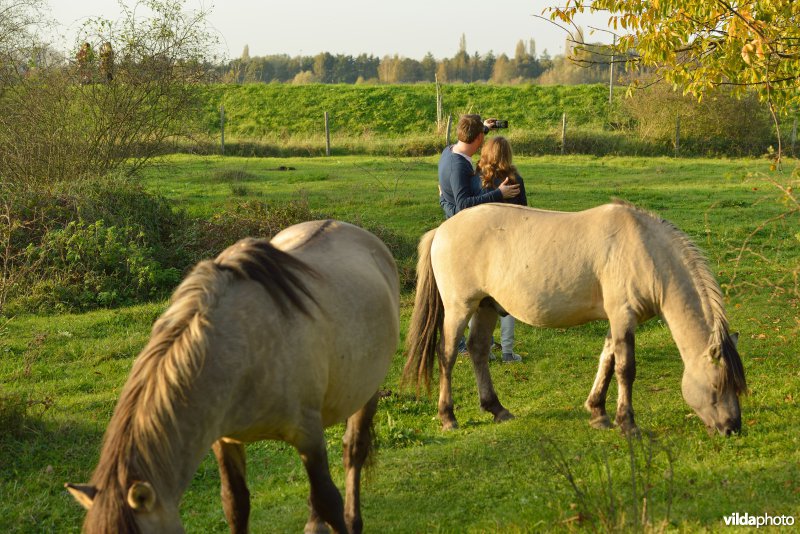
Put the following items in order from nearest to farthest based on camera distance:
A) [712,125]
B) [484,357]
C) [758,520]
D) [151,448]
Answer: [151,448] → [758,520] → [484,357] → [712,125]

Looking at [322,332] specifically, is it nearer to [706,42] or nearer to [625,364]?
[625,364]

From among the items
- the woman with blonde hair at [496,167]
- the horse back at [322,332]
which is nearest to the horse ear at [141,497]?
the horse back at [322,332]

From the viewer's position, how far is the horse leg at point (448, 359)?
7176 millimetres

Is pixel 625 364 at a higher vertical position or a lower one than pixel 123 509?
lower

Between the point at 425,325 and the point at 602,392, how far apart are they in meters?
1.68

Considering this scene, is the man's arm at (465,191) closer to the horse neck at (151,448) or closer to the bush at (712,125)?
the horse neck at (151,448)

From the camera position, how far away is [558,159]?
26.2 metres

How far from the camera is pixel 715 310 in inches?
244

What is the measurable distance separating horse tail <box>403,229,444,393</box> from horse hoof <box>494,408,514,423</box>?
66 cm

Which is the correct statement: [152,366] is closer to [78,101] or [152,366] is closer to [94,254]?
[94,254]

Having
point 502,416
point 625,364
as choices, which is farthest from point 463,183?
point 625,364

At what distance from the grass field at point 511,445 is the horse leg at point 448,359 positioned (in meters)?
0.18

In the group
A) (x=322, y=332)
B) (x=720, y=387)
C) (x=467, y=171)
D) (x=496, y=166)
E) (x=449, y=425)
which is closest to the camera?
(x=322, y=332)

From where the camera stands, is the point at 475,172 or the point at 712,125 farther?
the point at 712,125
